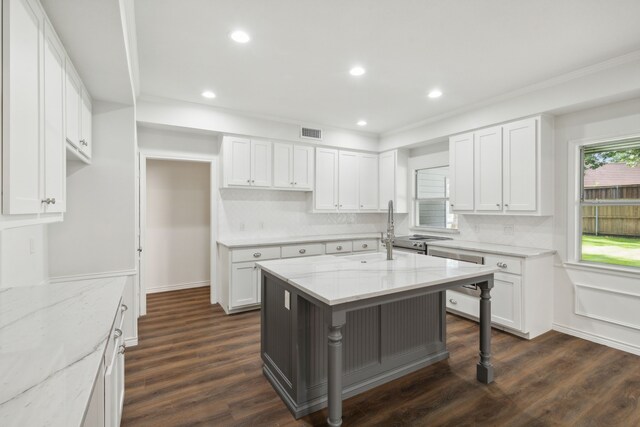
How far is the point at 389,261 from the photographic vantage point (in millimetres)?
2684

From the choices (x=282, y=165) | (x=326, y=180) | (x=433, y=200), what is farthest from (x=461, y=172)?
(x=282, y=165)

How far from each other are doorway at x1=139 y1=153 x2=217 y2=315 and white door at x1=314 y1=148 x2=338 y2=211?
5.73ft

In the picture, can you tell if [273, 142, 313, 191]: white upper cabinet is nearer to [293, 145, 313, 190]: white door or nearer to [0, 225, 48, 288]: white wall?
[293, 145, 313, 190]: white door

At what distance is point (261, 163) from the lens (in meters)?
4.49

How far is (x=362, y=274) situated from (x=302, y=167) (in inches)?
114

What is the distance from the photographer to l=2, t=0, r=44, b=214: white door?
1.19 m

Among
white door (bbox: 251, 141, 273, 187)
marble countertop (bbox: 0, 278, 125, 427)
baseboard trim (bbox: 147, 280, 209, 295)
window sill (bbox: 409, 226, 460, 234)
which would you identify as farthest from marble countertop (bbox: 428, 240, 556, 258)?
baseboard trim (bbox: 147, 280, 209, 295)

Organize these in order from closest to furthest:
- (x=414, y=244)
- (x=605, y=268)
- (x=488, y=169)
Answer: (x=605, y=268), (x=488, y=169), (x=414, y=244)

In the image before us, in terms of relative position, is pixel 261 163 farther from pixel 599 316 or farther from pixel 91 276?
pixel 599 316

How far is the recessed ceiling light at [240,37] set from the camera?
2.43 meters

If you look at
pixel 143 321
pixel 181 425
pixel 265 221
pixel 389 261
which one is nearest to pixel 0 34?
pixel 181 425

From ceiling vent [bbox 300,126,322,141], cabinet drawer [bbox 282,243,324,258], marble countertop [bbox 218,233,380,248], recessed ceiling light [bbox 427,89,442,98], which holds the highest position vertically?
recessed ceiling light [bbox 427,89,442,98]

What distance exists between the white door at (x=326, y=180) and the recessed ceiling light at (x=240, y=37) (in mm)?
2543

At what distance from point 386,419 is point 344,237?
119 inches
